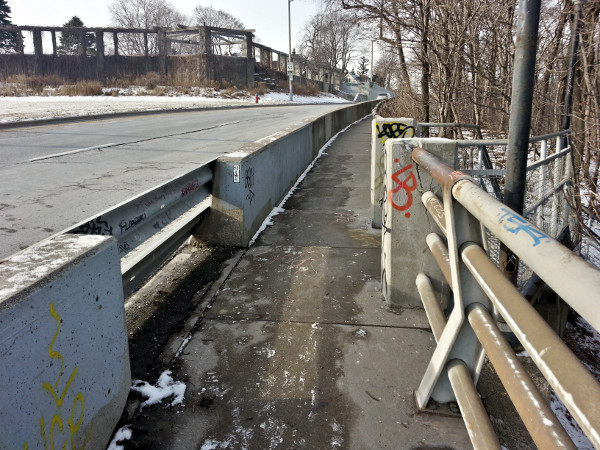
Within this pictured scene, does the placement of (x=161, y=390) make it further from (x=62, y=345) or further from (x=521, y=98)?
(x=521, y=98)

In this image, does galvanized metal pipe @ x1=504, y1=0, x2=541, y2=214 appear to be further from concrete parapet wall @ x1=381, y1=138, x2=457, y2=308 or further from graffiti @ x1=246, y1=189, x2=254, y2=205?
graffiti @ x1=246, y1=189, x2=254, y2=205

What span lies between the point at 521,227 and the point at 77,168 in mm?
6893

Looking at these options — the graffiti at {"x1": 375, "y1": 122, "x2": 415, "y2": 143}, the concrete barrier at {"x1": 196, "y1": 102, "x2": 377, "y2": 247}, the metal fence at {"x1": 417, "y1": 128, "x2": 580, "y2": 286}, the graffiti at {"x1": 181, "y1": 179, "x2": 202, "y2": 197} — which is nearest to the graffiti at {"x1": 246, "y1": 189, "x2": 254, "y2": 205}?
the concrete barrier at {"x1": 196, "y1": 102, "x2": 377, "y2": 247}

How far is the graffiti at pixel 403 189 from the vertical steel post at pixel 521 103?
78cm

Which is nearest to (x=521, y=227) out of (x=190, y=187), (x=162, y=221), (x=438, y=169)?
(x=438, y=169)

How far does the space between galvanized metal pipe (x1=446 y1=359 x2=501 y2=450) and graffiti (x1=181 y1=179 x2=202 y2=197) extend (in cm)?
276

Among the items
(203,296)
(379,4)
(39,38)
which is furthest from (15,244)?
(39,38)

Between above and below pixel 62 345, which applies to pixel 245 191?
above

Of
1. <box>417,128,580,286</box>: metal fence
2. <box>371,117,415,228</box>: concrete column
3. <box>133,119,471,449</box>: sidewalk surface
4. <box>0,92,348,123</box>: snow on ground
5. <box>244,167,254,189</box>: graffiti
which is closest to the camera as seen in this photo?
<box>133,119,471,449</box>: sidewalk surface

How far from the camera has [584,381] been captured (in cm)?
107

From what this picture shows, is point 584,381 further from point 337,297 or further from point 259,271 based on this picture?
point 259,271

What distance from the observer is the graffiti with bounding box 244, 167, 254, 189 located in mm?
5176

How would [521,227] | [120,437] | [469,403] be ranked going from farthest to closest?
[120,437]
[469,403]
[521,227]

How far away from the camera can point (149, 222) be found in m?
3.68
